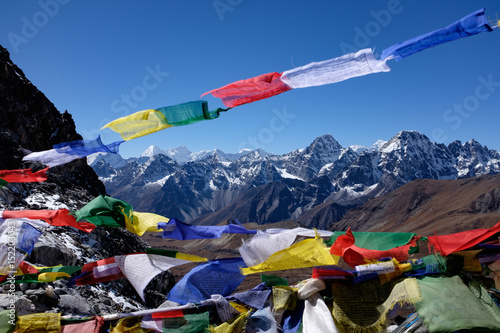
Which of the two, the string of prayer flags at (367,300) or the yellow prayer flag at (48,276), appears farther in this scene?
the yellow prayer flag at (48,276)

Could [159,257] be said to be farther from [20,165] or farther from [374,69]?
[20,165]

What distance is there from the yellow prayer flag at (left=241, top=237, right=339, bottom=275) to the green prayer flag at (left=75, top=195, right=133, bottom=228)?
8.60ft

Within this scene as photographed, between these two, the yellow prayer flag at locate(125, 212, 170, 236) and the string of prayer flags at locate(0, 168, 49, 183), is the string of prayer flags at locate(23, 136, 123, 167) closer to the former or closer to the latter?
the string of prayer flags at locate(0, 168, 49, 183)

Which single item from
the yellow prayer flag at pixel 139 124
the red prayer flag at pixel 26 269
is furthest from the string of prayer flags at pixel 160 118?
the red prayer flag at pixel 26 269

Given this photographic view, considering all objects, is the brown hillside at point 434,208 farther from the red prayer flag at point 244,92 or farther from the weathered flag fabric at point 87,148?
the weathered flag fabric at point 87,148

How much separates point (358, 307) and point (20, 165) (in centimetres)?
2553

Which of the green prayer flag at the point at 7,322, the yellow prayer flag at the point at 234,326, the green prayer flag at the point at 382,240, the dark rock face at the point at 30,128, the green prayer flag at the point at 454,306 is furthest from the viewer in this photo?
the dark rock face at the point at 30,128

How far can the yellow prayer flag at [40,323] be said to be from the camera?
417 cm

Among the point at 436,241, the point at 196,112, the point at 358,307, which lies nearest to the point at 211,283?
the point at 358,307

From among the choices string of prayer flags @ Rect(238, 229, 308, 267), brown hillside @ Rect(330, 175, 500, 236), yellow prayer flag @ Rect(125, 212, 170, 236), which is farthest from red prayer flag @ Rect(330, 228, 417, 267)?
brown hillside @ Rect(330, 175, 500, 236)

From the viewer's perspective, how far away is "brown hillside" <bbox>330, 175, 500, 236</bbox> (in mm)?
82625

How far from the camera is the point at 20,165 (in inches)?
883

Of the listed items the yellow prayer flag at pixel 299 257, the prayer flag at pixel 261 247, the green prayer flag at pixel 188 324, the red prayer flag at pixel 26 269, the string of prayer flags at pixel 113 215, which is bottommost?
the green prayer flag at pixel 188 324

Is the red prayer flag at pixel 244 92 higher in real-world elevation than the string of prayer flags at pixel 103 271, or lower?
higher
